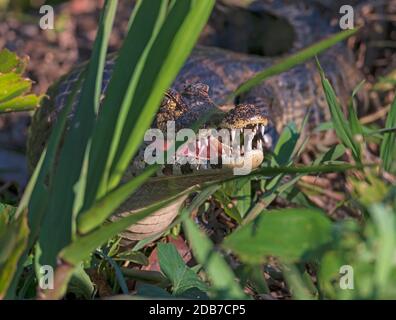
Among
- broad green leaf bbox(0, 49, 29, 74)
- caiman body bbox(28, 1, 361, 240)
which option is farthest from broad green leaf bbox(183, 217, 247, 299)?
broad green leaf bbox(0, 49, 29, 74)

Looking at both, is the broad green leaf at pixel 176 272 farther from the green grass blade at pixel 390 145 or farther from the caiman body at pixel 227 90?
the green grass blade at pixel 390 145

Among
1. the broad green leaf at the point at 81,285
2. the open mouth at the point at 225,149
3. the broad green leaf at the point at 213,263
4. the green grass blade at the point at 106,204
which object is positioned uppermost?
the open mouth at the point at 225,149

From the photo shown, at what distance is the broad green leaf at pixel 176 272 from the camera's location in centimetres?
189

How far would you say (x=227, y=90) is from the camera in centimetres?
426

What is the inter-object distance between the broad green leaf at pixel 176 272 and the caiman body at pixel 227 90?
234 millimetres

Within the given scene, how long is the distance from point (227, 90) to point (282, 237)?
2.99 meters

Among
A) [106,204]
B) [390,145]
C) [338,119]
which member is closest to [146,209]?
[106,204]

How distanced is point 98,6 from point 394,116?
353 centimetres

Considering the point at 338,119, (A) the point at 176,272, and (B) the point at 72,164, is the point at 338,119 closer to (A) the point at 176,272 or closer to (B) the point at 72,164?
(A) the point at 176,272

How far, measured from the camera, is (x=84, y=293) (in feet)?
6.66

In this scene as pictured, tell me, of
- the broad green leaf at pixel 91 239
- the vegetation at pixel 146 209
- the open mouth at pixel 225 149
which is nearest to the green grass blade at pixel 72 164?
the vegetation at pixel 146 209

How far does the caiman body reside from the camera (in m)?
2.37

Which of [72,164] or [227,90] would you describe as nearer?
[72,164]

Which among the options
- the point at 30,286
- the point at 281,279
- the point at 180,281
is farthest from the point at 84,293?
the point at 281,279
